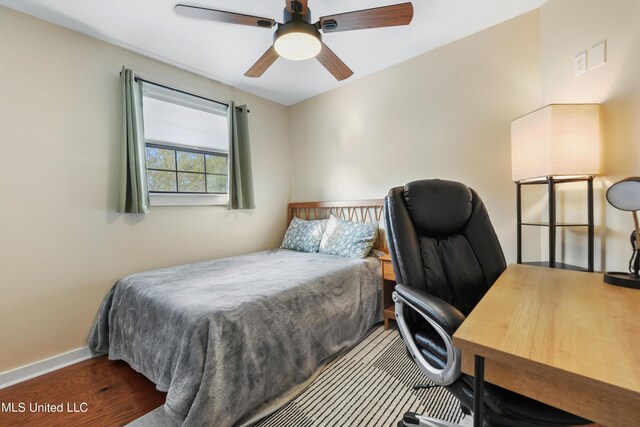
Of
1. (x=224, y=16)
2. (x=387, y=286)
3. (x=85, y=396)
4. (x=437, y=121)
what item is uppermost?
(x=224, y=16)

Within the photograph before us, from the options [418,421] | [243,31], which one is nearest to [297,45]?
[243,31]

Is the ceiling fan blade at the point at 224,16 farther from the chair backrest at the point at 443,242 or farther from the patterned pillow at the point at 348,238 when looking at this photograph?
the patterned pillow at the point at 348,238

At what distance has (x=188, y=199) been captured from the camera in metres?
2.63

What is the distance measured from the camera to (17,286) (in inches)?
70.3

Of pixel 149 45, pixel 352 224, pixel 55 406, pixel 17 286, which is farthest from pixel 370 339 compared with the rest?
pixel 149 45

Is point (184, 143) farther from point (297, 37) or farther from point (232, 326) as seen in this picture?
A: point (232, 326)

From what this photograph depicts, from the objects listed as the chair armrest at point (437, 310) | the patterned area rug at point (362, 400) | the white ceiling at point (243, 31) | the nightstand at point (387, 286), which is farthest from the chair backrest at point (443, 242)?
the white ceiling at point (243, 31)

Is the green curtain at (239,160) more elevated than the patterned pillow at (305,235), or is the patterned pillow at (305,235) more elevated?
the green curtain at (239,160)

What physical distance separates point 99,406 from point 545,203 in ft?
10.2

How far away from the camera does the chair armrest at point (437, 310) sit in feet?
2.70

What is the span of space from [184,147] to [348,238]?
1855mm

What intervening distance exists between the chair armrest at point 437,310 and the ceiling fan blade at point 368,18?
1.46 metres

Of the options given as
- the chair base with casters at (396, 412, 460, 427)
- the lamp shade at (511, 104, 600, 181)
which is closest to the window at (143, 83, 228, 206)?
the chair base with casters at (396, 412, 460, 427)

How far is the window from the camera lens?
2.44m
